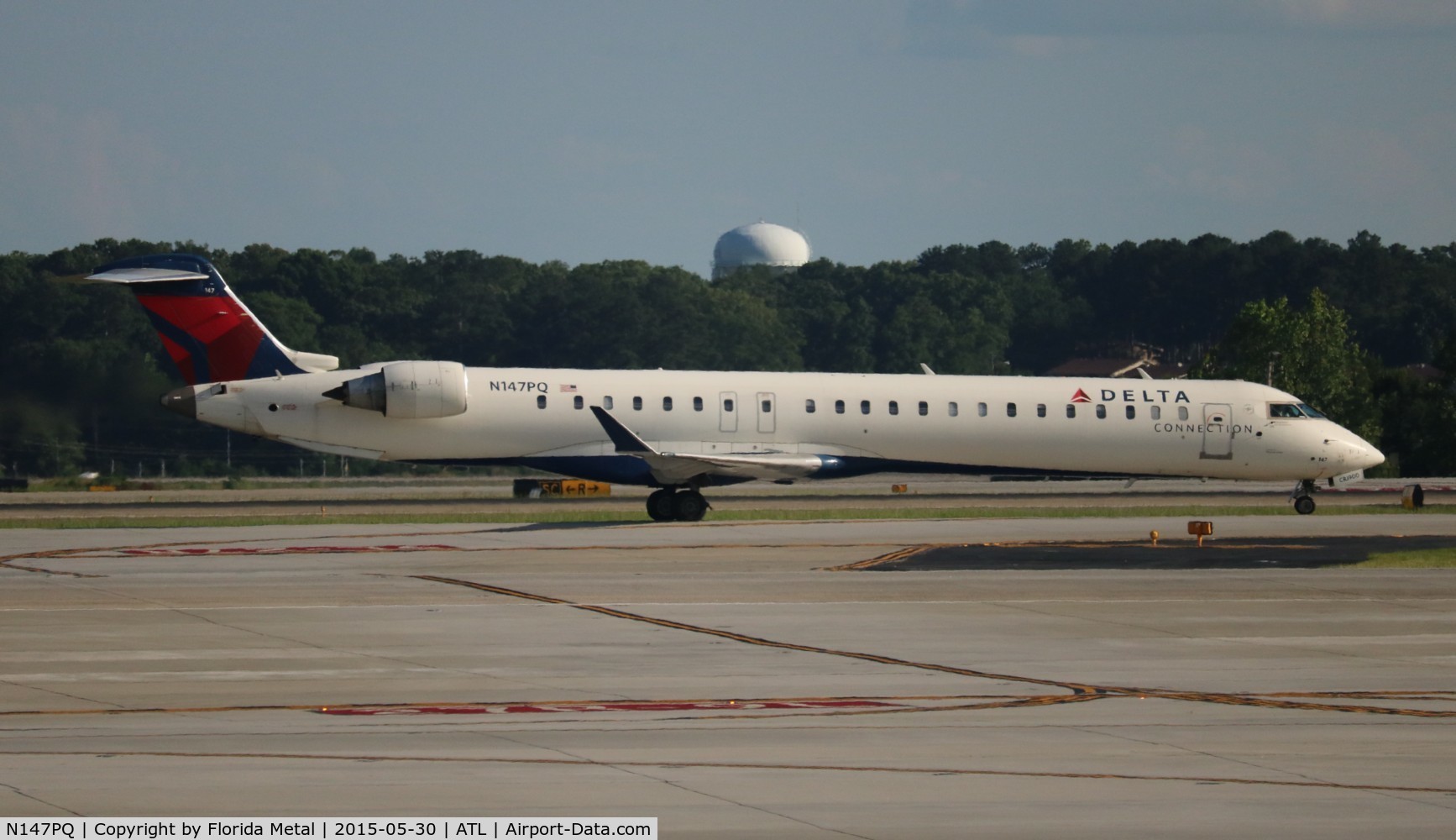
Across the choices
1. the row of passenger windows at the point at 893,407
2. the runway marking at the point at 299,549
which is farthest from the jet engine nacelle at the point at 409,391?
the runway marking at the point at 299,549

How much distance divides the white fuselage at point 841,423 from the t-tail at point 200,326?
2.07 feet

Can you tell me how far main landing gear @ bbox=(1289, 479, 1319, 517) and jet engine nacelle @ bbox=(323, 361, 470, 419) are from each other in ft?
62.8

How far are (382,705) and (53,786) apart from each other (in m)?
3.60

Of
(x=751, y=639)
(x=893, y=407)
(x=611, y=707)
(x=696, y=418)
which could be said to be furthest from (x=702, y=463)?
(x=611, y=707)

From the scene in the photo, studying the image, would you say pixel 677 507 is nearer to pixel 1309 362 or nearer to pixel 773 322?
pixel 1309 362

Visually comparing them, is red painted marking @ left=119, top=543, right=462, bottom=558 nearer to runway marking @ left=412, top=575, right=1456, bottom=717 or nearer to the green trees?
runway marking @ left=412, top=575, right=1456, bottom=717

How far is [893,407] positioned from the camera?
1406 inches

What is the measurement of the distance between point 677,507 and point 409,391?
625 centimetres

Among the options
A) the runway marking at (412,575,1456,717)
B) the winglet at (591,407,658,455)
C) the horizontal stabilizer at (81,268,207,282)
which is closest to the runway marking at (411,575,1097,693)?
the runway marking at (412,575,1456,717)

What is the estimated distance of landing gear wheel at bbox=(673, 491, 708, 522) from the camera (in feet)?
112

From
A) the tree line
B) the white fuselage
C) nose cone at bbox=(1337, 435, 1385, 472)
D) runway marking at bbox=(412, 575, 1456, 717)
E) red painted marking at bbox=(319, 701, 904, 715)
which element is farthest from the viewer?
the tree line

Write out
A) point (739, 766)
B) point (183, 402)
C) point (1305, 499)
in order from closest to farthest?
1. point (739, 766)
2. point (183, 402)
3. point (1305, 499)

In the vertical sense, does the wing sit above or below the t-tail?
below

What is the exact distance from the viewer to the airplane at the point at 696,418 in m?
34.2
